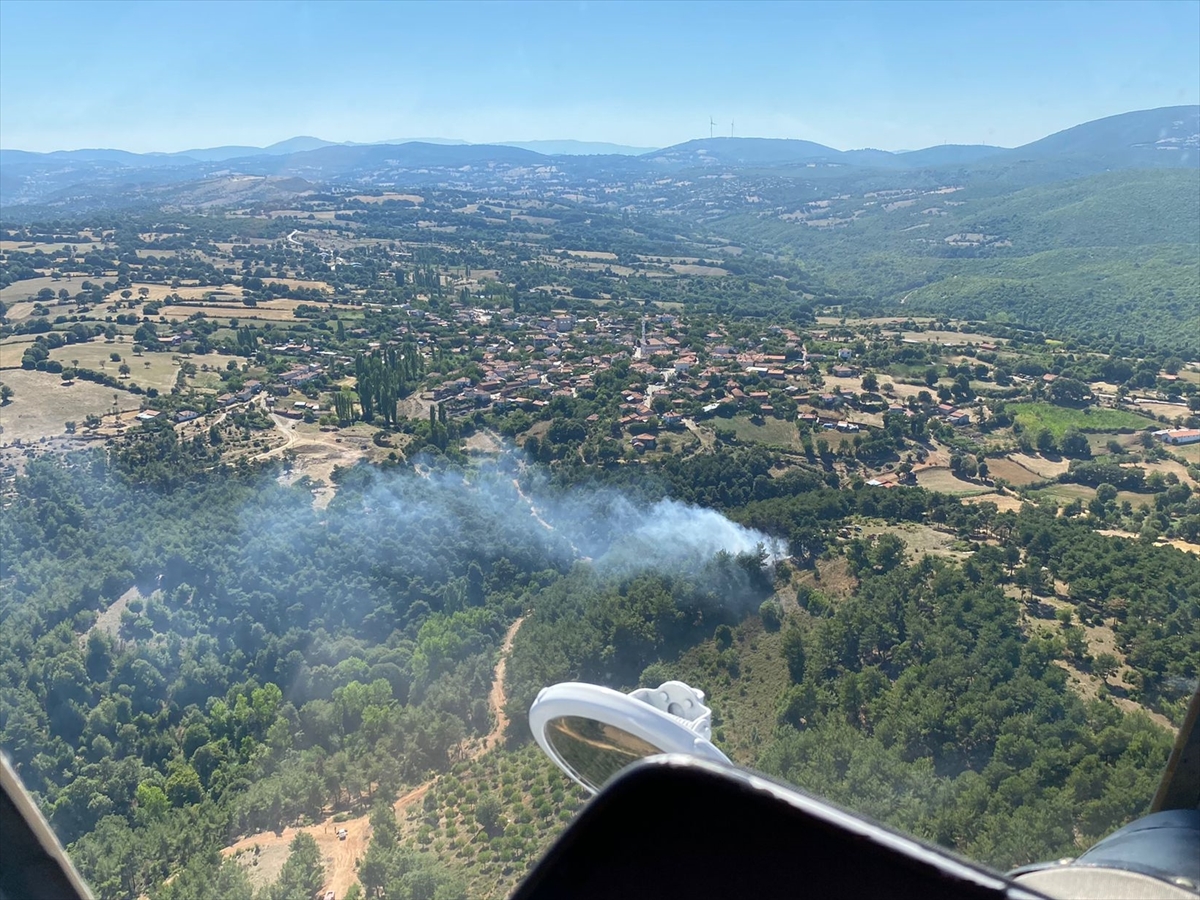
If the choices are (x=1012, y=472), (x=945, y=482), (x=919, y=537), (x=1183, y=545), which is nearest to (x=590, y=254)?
(x=1012, y=472)

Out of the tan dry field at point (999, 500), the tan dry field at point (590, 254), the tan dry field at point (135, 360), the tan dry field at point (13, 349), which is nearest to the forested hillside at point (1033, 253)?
the tan dry field at point (590, 254)

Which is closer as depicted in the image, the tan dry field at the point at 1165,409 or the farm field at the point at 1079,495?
the farm field at the point at 1079,495

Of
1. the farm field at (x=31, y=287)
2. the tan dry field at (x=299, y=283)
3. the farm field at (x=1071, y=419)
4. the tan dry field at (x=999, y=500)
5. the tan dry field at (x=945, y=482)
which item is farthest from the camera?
the tan dry field at (x=299, y=283)

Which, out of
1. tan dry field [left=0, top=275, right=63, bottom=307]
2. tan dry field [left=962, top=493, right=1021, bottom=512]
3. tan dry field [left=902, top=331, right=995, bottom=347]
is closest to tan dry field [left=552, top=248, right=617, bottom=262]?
tan dry field [left=902, top=331, right=995, bottom=347]

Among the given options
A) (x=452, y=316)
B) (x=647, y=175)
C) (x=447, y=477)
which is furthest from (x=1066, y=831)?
(x=647, y=175)

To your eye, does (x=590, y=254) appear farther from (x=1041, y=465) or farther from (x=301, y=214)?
(x=1041, y=465)

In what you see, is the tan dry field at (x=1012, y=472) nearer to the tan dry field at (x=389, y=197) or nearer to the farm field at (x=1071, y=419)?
the farm field at (x=1071, y=419)
